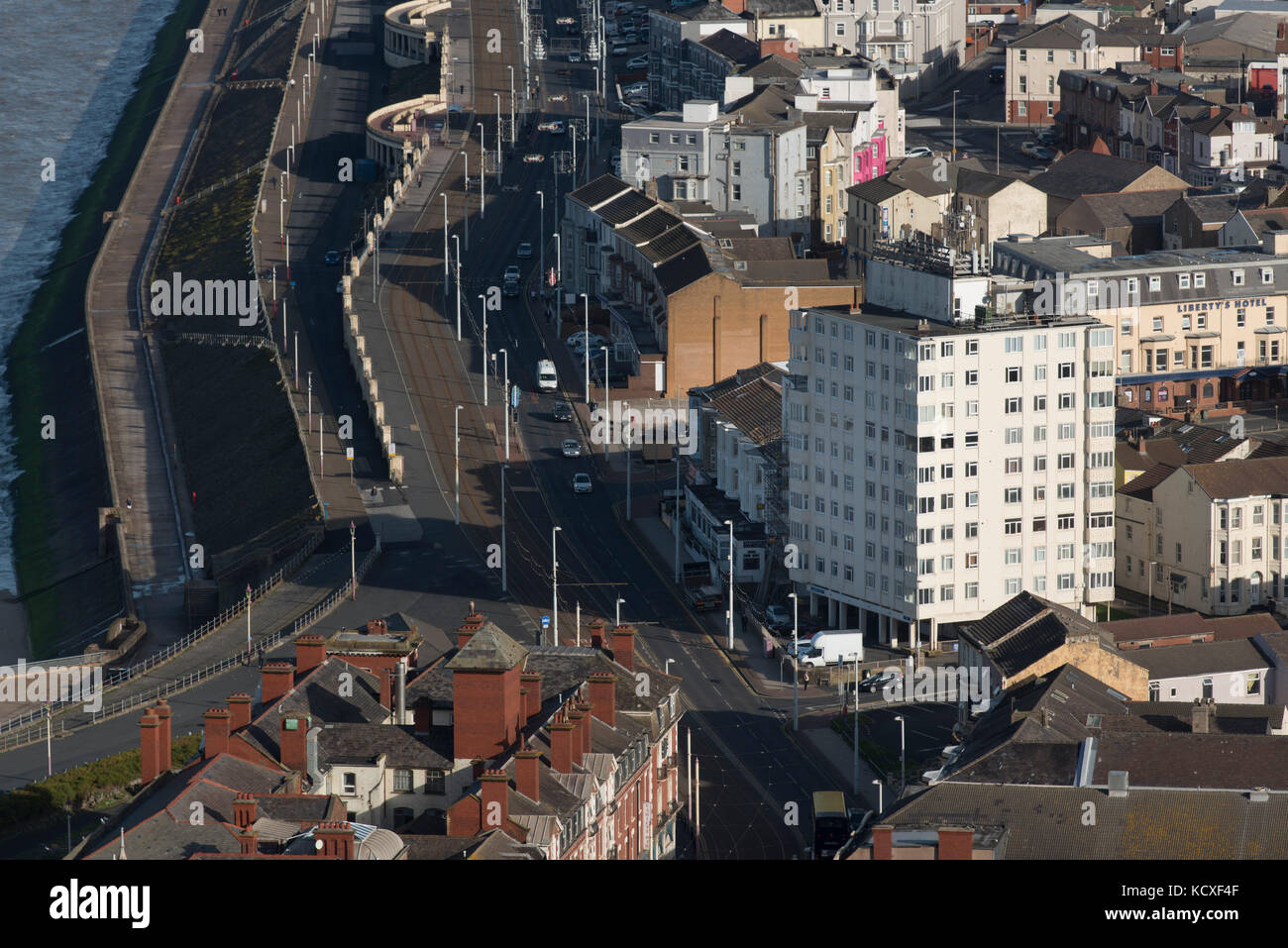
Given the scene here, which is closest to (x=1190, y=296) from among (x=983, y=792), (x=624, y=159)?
→ (x=624, y=159)

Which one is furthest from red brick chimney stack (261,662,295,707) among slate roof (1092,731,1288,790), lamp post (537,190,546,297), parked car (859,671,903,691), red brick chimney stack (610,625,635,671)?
lamp post (537,190,546,297)

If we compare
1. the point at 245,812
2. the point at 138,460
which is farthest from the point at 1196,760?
the point at 138,460

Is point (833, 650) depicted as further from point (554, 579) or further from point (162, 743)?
point (162, 743)

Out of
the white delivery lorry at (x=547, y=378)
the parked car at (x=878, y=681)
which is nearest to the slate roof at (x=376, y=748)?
the parked car at (x=878, y=681)

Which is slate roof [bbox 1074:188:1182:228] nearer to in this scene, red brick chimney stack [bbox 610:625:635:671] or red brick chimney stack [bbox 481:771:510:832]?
red brick chimney stack [bbox 610:625:635:671]

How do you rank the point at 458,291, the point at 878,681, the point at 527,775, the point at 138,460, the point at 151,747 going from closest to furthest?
the point at 527,775 < the point at 151,747 < the point at 878,681 < the point at 138,460 < the point at 458,291

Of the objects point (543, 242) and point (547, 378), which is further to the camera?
point (543, 242)
